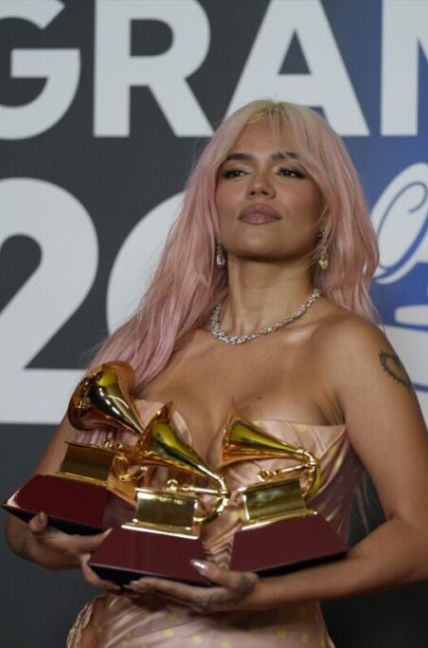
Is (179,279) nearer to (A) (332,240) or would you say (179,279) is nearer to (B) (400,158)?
(A) (332,240)

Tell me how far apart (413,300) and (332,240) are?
620 millimetres

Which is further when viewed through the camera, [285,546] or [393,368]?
[393,368]

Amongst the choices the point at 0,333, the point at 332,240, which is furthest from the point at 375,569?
the point at 0,333

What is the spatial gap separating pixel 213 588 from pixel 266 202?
1.97ft

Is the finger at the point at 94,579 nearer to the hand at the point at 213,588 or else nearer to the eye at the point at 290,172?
the hand at the point at 213,588

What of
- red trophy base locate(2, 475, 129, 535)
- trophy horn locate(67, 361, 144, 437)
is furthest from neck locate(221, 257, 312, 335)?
red trophy base locate(2, 475, 129, 535)

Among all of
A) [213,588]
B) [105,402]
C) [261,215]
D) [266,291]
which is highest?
[261,215]

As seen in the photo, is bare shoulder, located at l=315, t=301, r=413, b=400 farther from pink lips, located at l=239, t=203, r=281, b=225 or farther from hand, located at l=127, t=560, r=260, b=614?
hand, located at l=127, t=560, r=260, b=614

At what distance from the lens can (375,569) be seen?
165cm

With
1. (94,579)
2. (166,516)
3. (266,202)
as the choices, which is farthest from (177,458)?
(266,202)

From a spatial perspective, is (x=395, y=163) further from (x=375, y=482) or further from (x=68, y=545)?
(x=68, y=545)

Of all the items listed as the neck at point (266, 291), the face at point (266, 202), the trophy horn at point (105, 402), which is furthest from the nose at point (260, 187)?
the trophy horn at point (105, 402)

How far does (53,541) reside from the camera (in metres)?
1.73

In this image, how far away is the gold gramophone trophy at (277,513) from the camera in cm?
159
